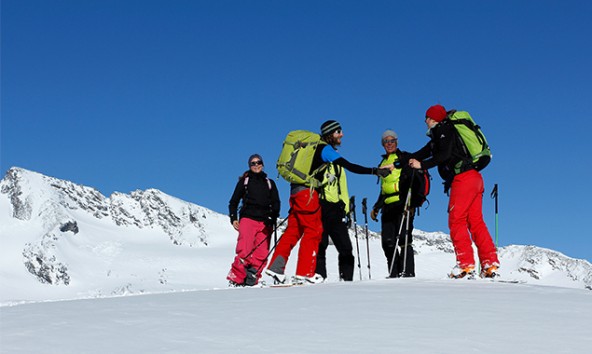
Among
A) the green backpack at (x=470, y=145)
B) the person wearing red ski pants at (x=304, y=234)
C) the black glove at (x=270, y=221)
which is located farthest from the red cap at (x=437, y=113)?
the black glove at (x=270, y=221)

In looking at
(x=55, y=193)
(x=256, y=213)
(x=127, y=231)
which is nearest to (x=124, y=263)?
(x=127, y=231)

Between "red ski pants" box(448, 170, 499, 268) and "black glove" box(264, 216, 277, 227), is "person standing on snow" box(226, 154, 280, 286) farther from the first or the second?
"red ski pants" box(448, 170, 499, 268)

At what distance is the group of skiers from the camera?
8.84 meters

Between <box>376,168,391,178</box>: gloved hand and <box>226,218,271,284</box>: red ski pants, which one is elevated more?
<box>376,168,391,178</box>: gloved hand

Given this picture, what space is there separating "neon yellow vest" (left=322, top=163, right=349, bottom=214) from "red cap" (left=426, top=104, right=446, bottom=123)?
143 cm

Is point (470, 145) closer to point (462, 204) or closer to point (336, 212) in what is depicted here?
point (462, 204)

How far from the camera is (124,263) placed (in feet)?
428

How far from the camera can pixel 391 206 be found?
33.9 feet

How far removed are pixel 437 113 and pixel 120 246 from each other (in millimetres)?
141611

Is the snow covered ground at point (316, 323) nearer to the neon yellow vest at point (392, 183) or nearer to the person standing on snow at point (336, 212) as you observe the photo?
the person standing on snow at point (336, 212)

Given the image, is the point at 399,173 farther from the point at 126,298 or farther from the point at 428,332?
the point at 428,332

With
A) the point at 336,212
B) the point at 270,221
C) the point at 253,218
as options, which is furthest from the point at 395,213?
the point at 253,218

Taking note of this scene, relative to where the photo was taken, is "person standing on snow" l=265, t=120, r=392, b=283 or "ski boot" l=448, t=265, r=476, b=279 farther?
"person standing on snow" l=265, t=120, r=392, b=283

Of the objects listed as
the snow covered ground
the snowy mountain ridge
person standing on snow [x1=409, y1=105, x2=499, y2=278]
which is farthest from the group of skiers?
the snowy mountain ridge
